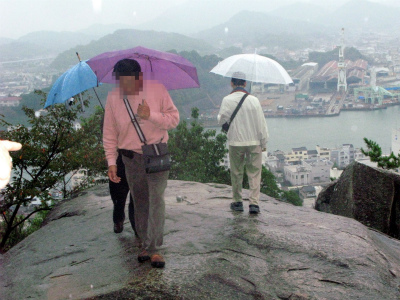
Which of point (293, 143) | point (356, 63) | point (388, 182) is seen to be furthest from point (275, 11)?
point (388, 182)

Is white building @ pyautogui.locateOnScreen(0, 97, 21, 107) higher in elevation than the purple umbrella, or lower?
lower

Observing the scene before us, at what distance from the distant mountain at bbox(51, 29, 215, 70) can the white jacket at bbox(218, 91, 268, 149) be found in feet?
117

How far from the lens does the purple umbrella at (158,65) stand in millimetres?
3351

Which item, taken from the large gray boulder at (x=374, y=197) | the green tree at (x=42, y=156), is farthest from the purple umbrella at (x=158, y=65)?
the green tree at (x=42, y=156)

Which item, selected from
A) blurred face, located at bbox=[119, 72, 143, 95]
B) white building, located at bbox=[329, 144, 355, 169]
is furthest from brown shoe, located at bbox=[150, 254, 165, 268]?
white building, located at bbox=[329, 144, 355, 169]

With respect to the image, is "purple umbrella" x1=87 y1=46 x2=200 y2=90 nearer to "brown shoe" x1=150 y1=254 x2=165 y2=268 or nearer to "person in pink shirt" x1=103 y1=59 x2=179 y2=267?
"person in pink shirt" x1=103 y1=59 x2=179 y2=267

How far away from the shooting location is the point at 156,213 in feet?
10.7

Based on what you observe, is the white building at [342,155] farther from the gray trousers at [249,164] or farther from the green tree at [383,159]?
the gray trousers at [249,164]

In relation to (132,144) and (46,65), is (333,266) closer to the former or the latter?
(132,144)

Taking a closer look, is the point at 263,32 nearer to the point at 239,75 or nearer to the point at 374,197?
the point at 374,197

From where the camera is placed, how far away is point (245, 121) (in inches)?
173

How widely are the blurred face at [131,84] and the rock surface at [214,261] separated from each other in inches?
56.1

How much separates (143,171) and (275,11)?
13005 centimetres

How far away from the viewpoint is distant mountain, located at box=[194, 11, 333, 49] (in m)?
70.9
